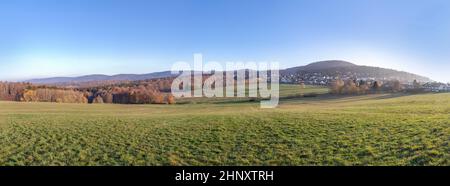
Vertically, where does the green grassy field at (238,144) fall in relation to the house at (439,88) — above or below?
below

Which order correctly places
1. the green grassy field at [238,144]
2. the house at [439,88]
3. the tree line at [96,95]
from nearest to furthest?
the green grassy field at [238,144], the tree line at [96,95], the house at [439,88]

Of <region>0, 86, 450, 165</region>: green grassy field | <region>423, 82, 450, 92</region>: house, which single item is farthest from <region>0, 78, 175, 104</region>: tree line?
<region>423, 82, 450, 92</region>: house

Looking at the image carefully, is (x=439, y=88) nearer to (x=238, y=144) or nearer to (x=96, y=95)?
(x=238, y=144)

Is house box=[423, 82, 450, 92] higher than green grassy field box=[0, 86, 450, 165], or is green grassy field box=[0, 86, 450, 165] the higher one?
house box=[423, 82, 450, 92]

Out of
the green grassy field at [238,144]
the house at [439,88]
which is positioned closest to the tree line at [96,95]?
the green grassy field at [238,144]

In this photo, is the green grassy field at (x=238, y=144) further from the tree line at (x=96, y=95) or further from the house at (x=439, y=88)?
the house at (x=439, y=88)

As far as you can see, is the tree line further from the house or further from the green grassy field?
the house

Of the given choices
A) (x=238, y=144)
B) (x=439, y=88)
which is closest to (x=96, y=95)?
(x=238, y=144)
